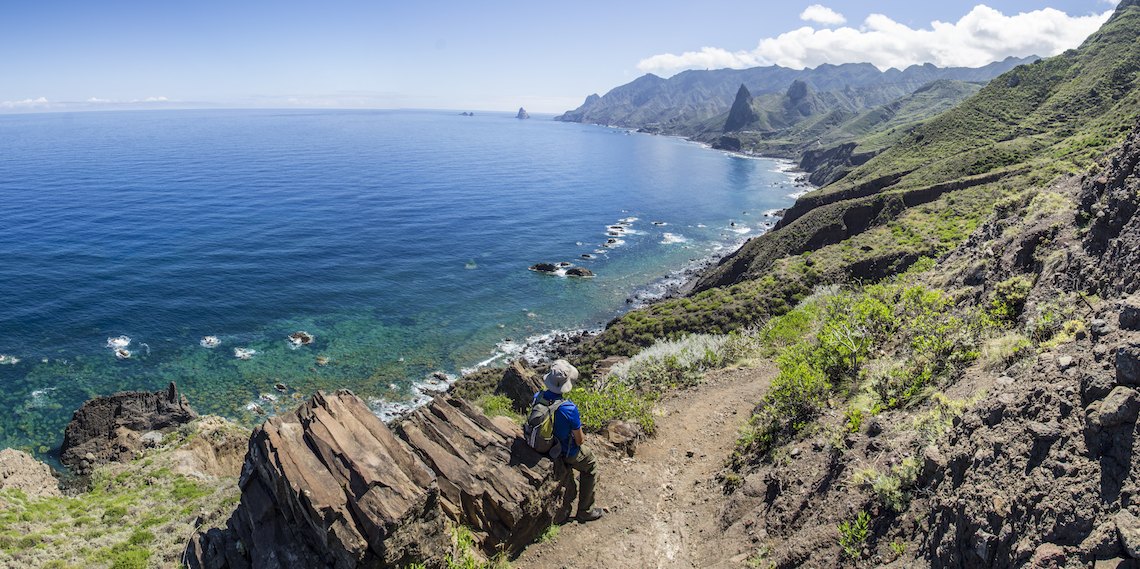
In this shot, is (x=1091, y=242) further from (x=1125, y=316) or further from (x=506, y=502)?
(x=506, y=502)

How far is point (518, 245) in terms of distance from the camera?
2763 inches

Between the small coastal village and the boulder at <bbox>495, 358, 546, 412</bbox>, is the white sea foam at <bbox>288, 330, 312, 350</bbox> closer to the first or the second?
the small coastal village

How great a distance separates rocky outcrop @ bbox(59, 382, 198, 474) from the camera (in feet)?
93.9

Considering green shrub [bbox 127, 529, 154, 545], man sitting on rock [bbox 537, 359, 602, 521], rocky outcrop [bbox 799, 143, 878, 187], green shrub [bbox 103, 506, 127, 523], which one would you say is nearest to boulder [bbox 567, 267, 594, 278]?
green shrub [bbox 103, 506, 127, 523]

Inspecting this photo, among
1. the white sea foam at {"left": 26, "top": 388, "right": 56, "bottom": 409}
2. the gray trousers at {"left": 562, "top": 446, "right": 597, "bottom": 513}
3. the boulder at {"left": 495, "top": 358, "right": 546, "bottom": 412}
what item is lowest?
the white sea foam at {"left": 26, "top": 388, "right": 56, "bottom": 409}

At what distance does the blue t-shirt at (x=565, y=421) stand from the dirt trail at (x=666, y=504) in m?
1.80

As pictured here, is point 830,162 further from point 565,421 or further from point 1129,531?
point 1129,531

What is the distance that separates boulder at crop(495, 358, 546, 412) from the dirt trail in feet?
15.9

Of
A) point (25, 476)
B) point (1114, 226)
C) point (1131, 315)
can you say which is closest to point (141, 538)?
point (25, 476)

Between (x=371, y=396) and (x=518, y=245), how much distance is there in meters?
37.2

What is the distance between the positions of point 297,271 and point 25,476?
34106mm

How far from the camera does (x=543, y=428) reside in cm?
966

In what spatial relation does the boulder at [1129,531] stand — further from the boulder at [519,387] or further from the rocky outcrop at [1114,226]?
the boulder at [519,387]

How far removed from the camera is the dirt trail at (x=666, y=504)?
31.0ft
